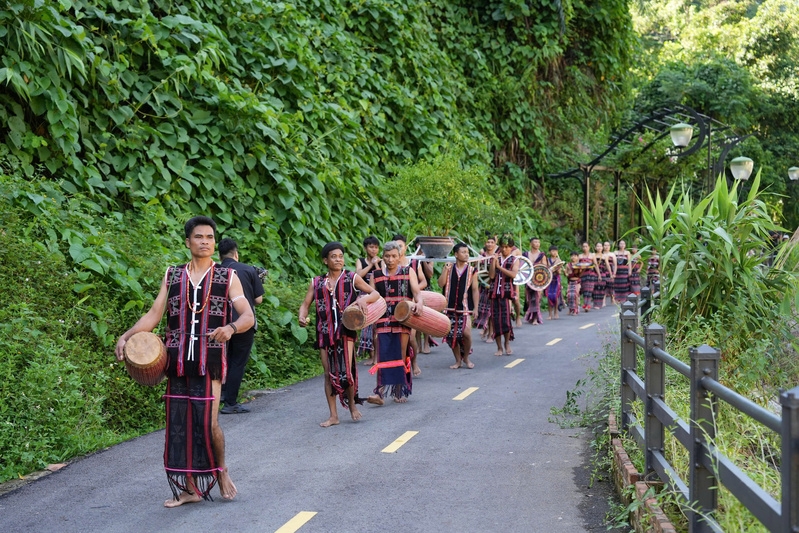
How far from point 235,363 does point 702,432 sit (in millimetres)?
7005

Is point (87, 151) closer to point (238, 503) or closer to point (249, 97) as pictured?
point (249, 97)

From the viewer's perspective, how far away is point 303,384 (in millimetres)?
12688

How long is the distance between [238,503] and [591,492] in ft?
8.86

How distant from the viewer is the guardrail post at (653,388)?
19.7ft

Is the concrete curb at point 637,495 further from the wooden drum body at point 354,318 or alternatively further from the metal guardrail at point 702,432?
the wooden drum body at point 354,318

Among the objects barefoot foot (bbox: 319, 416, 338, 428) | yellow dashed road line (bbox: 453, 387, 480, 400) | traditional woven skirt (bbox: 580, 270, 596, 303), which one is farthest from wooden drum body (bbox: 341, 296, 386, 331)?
traditional woven skirt (bbox: 580, 270, 596, 303)

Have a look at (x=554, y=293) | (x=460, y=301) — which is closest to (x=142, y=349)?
(x=460, y=301)

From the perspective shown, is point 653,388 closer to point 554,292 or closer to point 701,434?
point 701,434

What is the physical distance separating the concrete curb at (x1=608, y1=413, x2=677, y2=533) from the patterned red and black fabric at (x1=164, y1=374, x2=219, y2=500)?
117 inches

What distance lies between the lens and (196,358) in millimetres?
6633

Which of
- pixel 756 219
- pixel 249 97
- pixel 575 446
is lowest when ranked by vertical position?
pixel 575 446

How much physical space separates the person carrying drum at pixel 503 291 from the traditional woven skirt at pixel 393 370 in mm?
5008

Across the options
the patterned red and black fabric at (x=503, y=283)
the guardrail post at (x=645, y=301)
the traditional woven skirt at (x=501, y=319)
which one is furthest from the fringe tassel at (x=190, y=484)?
the patterned red and black fabric at (x=503, y=283)

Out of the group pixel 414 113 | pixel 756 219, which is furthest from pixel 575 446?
pixel 414 113
